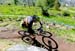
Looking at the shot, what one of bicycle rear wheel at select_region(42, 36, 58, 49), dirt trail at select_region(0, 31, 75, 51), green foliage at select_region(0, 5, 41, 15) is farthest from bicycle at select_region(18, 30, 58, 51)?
green foliage at select_region(0, 5, 41, 15)

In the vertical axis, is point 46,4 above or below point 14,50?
below

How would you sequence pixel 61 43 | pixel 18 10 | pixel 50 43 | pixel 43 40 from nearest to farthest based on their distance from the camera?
pixel 50 43, pixel 43 40, pixel 61 43, pixel 18 10

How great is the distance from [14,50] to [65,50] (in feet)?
12.8

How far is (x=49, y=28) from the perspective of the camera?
17.0m

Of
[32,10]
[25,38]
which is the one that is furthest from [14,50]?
[32,10]

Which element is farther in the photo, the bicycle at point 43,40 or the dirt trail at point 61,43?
the dirt trail at point 61,43

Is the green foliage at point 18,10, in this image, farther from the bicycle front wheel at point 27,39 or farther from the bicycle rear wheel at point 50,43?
the bicycle front wheel at point 27,39

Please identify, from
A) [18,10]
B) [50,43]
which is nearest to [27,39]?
[50,43]

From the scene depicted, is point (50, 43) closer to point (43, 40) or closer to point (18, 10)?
point (43, 40)

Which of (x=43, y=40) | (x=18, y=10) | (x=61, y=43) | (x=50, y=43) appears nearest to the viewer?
(x=50, y=43)

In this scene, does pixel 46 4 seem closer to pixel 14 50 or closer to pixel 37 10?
pixel 37 10

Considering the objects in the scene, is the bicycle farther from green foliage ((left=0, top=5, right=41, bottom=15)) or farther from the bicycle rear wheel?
green foliage ((left=0, top=5, right=41, bottom=15))

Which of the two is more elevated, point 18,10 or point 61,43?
point 61,43

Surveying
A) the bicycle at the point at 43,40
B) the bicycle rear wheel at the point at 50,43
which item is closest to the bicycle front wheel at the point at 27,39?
the bicycle at the point at 43,40
